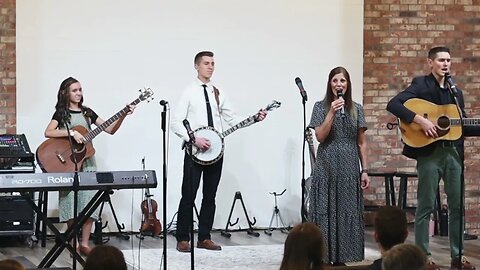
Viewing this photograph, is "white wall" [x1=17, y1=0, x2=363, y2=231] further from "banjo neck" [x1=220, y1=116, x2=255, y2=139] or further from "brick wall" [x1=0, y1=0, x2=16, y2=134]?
"banjo neck" [x1=220, y1=116, x2=255, y2=139]

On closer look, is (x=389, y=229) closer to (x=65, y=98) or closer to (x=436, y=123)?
(x=436, y=123)

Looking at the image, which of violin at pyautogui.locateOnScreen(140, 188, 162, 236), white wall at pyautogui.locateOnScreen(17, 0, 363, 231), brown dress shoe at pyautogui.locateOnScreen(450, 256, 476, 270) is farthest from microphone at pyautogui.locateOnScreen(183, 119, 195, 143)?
brown dress shoe at pyautogui.locateOnScreen(450, 256, 476, 270)

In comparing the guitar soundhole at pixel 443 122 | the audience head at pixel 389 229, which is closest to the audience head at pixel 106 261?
the audience head at pixel 389 229

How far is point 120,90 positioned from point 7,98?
111cm

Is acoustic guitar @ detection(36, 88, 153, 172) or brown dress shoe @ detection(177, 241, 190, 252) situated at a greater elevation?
acoustic guitar @ detection(36, 88, 153, 172)

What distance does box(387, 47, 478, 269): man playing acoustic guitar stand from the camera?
6.89 meters

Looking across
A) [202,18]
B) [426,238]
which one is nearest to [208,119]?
[202,18]

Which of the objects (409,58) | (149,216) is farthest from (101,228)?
(409,58)

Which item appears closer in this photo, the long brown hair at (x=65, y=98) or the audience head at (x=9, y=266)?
the audience head at (x=9, y=266)

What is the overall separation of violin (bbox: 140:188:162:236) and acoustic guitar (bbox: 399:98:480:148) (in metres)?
3.10

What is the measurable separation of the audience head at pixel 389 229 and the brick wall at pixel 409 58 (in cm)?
568

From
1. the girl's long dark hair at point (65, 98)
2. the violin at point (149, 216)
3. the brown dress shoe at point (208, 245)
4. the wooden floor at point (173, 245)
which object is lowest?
the wooden floor at point (173, 245)

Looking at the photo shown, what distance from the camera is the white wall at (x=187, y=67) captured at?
29.4ft

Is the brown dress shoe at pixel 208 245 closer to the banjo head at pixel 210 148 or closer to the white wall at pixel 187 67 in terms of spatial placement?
the banjo head at pixel 210 148
